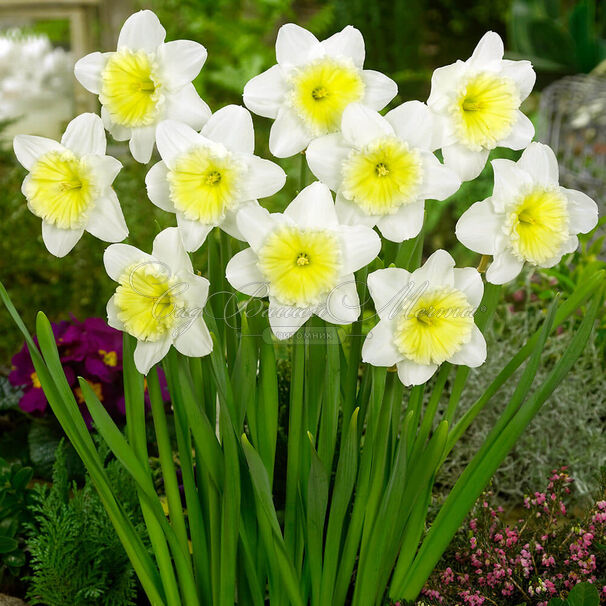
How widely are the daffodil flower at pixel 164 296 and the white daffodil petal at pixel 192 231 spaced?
0.02 metres

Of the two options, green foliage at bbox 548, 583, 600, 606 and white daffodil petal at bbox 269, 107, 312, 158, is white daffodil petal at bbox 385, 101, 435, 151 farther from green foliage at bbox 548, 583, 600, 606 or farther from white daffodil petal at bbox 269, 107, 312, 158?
green foliage at bbox 548, 583, 600, 606

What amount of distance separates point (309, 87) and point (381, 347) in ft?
0.78

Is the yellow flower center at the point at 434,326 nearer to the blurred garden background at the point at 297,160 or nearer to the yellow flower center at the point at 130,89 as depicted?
the blurred garden background at the point at 297,160

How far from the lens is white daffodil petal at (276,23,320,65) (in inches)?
26.5

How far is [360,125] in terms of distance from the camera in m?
0.64

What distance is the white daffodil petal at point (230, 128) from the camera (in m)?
0.67

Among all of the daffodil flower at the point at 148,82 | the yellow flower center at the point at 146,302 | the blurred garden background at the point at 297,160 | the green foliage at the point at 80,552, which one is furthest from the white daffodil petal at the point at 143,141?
the green foliage at the point at 80,552

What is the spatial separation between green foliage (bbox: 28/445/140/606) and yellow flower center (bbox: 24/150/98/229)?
0.41 m

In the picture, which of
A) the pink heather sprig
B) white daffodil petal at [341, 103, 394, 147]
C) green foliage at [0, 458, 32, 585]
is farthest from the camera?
green foliage at [0, 458, 32, 585]

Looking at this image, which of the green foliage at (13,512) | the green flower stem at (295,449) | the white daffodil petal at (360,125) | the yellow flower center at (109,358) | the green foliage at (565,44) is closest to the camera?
the white daffodil petal at (360,125)

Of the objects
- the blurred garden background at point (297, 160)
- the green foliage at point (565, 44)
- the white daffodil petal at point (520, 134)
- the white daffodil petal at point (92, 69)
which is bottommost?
the blurred garden background at point (297, 160)

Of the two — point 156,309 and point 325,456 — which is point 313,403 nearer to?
point 325,456

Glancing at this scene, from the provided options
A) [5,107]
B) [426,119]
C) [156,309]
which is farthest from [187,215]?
[5,107]

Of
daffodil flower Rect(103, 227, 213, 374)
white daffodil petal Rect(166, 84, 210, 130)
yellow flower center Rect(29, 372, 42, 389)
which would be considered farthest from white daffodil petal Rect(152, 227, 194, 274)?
yellow flower center Rect(29, 372, 42, 389)
